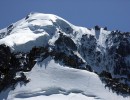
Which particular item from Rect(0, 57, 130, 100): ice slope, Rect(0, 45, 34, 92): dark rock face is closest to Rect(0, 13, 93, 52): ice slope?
Rect(0, 45, 34, 92): dark rock face

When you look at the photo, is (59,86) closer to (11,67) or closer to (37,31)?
(11,67)

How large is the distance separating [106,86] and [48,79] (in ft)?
32.3

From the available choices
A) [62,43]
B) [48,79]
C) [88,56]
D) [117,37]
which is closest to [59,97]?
[48,79]

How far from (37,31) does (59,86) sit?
89.5 metres

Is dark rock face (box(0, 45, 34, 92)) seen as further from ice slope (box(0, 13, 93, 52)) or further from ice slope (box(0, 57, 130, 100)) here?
ice slope (box(0, 13, 93, 52))

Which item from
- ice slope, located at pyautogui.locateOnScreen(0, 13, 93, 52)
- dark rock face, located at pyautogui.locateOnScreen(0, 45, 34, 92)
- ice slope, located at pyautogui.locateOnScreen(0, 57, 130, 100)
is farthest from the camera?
ice slope, located at pyautogui.locateOnScreen(0, 13, 93, 52)

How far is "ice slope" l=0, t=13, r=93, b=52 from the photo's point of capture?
120 m

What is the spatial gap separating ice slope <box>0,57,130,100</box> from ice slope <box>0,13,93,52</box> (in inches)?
1818

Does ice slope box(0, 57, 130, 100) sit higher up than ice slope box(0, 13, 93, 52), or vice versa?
ice slope box(0, 13, 93, 52)

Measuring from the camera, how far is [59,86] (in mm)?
58906

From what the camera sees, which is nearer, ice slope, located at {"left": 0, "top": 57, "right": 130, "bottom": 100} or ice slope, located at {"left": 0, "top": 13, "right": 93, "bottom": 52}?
ice slope, located at {"left": 0, "top": 57, "right": 130, "bottom": 100}

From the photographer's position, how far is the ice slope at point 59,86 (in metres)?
56.6

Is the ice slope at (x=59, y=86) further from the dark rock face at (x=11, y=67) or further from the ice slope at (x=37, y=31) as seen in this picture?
the ice slope at (x=37, y=31)

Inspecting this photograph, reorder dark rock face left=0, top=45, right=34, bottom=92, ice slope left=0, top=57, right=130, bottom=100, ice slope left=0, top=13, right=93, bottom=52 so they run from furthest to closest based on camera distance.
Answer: ice slope left=0, top=13, right=93, bottom=52 → dark rock face left=0, top=45, right=34, bottom=92 → ice slope left=0, top=57, right=130, bottom=100
